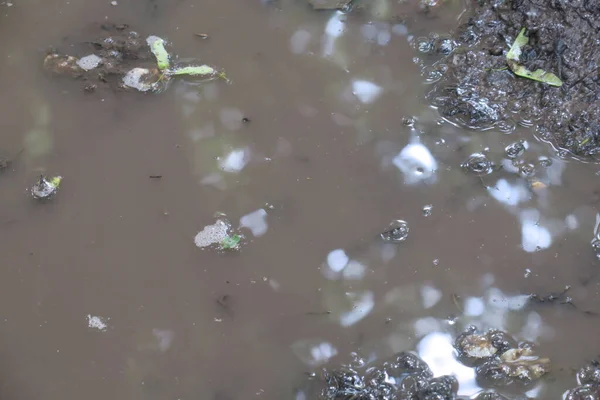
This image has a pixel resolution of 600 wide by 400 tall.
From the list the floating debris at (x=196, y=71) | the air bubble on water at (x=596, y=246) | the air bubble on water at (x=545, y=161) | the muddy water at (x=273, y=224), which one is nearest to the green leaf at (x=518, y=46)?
the muddy water at (x=273, y=224)

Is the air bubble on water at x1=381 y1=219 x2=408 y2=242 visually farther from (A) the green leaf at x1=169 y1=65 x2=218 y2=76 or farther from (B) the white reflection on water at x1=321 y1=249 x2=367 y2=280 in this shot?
(A) the green leaf at x1=169 y1=65 x2=218 y2=76

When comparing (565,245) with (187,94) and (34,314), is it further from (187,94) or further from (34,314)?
(34,314)

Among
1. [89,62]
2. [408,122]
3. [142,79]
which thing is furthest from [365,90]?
[89,62]

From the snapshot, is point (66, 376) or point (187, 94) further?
point (187, 94)

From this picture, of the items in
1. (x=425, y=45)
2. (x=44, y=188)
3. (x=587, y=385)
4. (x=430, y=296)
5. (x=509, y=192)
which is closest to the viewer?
(x=587, y=385)

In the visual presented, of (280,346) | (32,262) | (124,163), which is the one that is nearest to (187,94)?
(124,163)

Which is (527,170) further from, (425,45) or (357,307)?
(357,307)

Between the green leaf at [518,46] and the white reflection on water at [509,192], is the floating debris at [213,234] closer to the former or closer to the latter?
the white reflection on water at [509,192]
